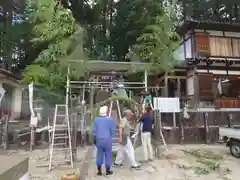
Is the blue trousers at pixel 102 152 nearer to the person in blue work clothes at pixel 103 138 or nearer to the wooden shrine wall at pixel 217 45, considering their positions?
the person in blue work clothes at pixel 103 138

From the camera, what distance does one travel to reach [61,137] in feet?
23.0

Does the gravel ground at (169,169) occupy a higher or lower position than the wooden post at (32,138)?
lower

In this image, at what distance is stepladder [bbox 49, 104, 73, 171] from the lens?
22.1ft

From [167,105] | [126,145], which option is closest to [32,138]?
[126,145]

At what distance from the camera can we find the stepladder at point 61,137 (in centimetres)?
675

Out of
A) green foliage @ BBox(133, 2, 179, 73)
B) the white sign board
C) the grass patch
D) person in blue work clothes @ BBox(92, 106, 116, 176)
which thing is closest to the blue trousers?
person in blue work clothes @ BBox(92, 106, 116, 176)

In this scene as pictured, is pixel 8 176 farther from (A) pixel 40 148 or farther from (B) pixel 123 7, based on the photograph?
(B) pixel 123 7

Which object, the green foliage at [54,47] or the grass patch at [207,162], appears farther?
the green foliage at [54,47]

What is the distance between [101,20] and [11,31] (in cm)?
646

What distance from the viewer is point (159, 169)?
20.9ft

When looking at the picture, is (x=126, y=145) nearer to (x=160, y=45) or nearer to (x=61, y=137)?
(x=61, y=137)

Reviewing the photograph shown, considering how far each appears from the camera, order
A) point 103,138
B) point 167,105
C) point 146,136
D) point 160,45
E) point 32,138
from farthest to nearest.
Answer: point 160,45 < point 167,105 < point 32,138 < point 146,136 < point 103,138

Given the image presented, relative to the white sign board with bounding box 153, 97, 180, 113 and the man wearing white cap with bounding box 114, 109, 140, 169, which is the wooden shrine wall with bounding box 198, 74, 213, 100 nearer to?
the white sign board with bounding box 153, 97, 180, 113

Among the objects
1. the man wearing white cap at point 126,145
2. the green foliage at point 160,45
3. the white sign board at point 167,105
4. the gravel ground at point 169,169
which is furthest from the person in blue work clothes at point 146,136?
the green foliage at point 160,45
